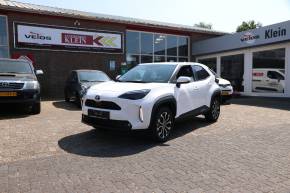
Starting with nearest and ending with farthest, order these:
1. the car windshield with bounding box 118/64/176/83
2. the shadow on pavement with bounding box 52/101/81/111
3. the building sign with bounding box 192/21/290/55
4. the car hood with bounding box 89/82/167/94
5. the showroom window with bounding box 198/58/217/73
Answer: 1. the car hood with bounding box 89/82/167/94
2. the car windshield with bounding box 118/64/176/83
3. the shadow on pavement with bounding box 52/101/81/111
4. the building sign with bounding box 192/21/290/55
5. the showroom window with bounding box 198/58/217/73

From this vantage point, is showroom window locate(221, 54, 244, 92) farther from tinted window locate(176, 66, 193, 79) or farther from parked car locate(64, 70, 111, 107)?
tinted window locate(176, 66, 193, 79)

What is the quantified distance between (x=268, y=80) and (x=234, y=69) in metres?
3.04

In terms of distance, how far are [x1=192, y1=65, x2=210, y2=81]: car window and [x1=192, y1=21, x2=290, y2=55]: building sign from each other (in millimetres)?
9242

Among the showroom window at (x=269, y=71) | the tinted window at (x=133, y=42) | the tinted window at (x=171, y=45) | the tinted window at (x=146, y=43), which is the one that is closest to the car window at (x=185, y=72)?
the showroom window at (x=269, y=71)

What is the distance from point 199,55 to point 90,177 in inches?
802

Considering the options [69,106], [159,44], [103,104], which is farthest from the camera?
[159,44]

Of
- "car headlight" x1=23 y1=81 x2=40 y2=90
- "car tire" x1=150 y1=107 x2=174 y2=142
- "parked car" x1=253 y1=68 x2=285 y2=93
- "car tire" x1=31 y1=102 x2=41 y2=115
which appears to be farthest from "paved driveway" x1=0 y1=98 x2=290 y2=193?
"parked car" x1=253 y1=68 x2=285 y2=93

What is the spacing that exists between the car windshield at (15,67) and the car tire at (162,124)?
20.6 feet

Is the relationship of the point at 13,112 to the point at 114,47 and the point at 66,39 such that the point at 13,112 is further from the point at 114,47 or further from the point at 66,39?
the point at 114,47

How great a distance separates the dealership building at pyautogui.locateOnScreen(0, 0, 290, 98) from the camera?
55.4ft

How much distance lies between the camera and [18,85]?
31.3 feet

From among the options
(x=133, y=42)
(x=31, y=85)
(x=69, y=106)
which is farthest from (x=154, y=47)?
(x=31, y=85)

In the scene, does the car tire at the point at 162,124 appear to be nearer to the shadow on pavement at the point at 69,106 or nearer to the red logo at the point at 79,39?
the shadow on pavement at the point at 69,106

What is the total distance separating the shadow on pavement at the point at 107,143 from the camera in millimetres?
5680
